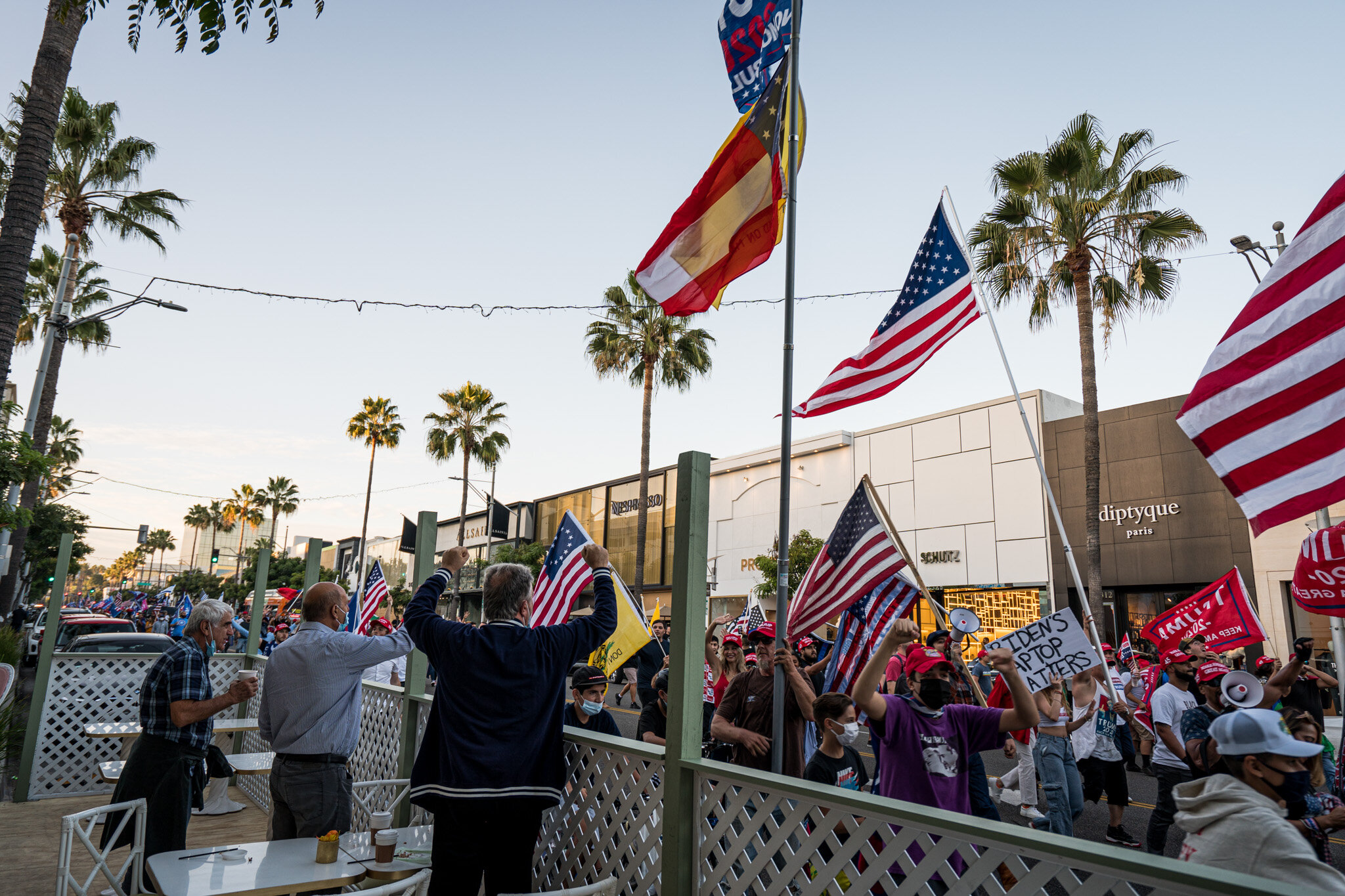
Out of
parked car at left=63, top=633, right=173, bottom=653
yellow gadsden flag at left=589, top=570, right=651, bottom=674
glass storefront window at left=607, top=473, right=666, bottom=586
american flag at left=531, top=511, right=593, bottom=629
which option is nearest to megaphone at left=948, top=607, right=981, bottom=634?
yellow gadsden flag at left=589, top=570, right=651, bottom=674

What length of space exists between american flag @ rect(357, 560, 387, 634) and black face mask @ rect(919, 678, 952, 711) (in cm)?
916

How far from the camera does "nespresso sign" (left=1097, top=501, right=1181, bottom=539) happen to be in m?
24.8

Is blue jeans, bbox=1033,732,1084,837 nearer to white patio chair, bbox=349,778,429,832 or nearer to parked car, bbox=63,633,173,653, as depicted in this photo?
white patio chair, bbox=349,778,429,832

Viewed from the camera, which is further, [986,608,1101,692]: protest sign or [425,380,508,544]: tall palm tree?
[425,380,508,544]: tall palm tree

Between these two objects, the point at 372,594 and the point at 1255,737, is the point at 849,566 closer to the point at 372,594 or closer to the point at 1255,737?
the point at 1255,737

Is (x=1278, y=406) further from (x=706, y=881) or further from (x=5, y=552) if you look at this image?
(x=5, y=552)

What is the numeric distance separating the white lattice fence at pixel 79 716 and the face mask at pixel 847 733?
7303 millimetres

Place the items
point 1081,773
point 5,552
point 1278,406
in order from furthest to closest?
1. point 5,552
2. point 1081,773
3. point 1278,406

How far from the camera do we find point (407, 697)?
628 cm

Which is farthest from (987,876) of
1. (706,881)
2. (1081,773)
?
(1081,773)

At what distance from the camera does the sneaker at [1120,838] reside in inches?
303

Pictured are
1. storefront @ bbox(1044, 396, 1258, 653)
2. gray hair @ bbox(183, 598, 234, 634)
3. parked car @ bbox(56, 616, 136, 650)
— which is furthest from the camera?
storefront @ bbox(1044, 396, 1258, 653)

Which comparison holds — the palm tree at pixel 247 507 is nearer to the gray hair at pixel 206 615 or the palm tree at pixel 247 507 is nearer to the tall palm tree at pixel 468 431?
the tall palm tree at pixel 468 431

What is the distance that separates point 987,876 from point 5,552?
1852 centimetres
